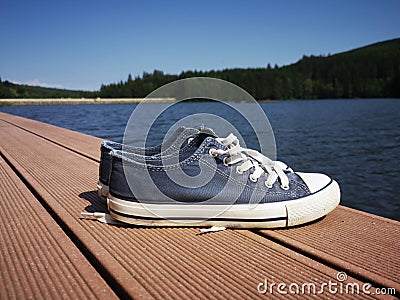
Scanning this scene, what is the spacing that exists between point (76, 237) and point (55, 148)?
2170mm

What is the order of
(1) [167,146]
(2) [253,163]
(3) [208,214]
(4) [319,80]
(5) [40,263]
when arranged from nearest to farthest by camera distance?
(5) [40,263]
(3) [208,214]
(2) [253,163]
(1) [167,146]
(4) [319,80]

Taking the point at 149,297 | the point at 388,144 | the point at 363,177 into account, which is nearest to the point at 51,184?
the point at 149,297

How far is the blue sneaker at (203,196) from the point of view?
1.29m

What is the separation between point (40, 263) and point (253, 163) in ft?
2.68

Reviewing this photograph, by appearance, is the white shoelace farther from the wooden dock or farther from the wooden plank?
the wooden plank

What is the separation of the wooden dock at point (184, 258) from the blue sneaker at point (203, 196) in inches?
1.9

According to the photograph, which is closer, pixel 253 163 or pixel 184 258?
pixel 184 258

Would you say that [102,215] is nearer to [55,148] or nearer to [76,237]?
[76,237]

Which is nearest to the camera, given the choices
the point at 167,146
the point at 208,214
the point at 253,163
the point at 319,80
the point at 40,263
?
the point at 40,263

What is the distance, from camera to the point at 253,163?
1427 millimetres

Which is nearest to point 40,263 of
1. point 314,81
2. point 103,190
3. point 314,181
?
point 103,190

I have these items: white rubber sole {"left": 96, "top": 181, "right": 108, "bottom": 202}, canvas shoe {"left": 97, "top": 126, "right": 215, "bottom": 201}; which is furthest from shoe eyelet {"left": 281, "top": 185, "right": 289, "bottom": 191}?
white rubber sole {"left": 96, "top": 181, "right": 108, "bottom": 202}

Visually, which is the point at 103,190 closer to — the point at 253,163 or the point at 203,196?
the point at 203,196

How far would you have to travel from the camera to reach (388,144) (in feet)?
29.3
